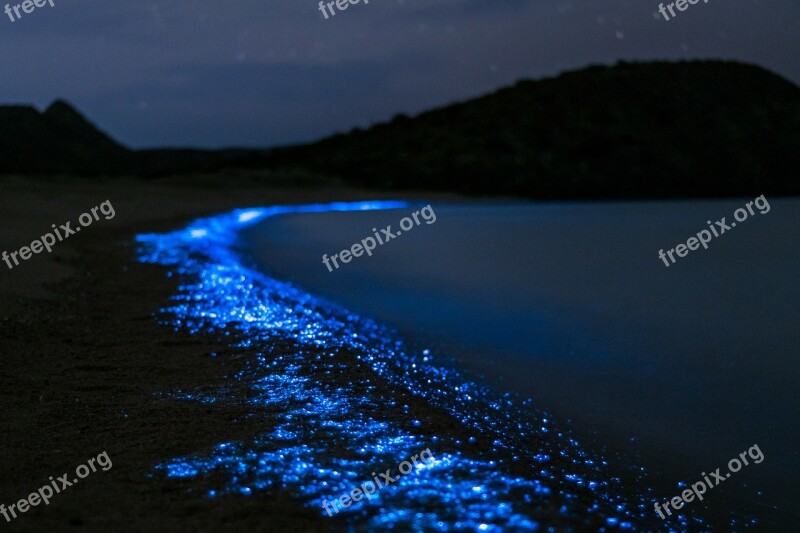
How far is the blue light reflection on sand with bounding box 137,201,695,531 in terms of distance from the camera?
292cm

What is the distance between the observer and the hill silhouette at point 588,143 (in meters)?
41.1

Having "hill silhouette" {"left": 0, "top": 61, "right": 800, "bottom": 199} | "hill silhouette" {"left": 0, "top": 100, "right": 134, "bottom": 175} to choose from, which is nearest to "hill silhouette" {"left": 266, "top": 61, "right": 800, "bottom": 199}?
"hill silhouette" {"left": 0, "top": 61, "right": 800, "bottom": 199}

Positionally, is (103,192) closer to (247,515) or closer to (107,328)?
(107,328)

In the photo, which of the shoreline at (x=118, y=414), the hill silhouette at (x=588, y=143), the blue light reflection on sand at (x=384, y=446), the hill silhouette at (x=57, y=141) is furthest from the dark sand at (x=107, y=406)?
the hill silhouette at (x=57, y=141)

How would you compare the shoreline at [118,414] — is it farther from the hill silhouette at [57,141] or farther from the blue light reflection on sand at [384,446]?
the hill silhouette at [57,141]

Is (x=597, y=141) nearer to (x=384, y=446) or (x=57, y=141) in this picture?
(x=384, y=446)

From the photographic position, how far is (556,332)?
666cm

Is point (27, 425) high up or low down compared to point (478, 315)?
down

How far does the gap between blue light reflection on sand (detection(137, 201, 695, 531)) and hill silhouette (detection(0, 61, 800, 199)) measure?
101 ft

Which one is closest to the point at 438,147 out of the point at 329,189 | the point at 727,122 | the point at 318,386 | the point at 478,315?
the point at 329,189

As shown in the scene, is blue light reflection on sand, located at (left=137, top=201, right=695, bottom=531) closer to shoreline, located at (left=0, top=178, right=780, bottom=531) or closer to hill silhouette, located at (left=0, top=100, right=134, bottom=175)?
shoreline, located at (left=0, top=178, right=780, bottom=531)

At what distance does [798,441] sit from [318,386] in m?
3.01

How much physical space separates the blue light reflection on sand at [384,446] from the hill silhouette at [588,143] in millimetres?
30796

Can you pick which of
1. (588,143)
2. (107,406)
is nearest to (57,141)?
(588,143)
